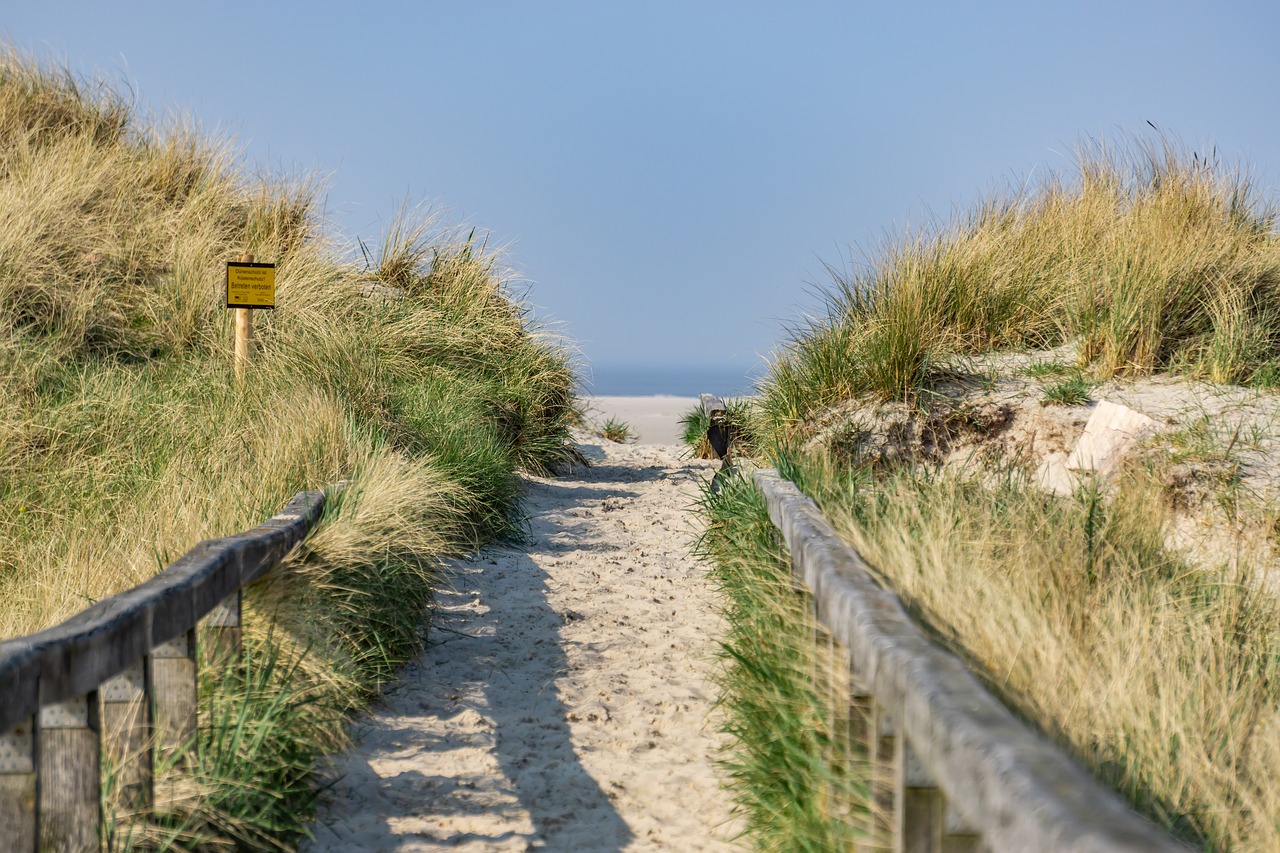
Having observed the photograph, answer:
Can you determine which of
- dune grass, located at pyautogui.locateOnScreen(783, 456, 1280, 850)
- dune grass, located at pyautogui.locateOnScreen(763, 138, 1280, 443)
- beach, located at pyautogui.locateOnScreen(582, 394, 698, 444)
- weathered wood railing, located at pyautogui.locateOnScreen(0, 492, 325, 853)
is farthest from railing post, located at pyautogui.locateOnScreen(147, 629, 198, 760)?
beach, located at pyautogui.locateOnScreen(582, 394, 698, 444)

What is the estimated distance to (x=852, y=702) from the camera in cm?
287

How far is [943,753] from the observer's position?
6.13 ft

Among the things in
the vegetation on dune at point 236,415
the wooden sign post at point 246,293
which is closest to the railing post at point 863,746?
the vegetation on dune at point 236,415

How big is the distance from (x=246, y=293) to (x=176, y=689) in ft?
17.7

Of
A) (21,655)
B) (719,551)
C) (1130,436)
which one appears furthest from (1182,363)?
(21,655)

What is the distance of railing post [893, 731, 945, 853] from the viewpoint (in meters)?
2.23

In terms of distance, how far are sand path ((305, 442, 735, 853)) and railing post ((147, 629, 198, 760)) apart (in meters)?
0.54

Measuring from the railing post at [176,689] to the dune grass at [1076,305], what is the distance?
4.73m

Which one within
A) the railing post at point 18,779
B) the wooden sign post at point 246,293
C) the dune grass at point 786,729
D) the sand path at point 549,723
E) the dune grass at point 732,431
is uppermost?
the wooden sign post at point 246,293

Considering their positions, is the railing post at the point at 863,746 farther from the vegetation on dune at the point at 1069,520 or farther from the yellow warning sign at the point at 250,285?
the yellow warning sign at the point at 250,285

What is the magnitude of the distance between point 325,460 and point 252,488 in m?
0.85

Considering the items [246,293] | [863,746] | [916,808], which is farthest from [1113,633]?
[246,293]

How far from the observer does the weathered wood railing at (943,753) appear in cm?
150

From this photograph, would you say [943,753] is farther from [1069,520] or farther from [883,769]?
[1069,520]
